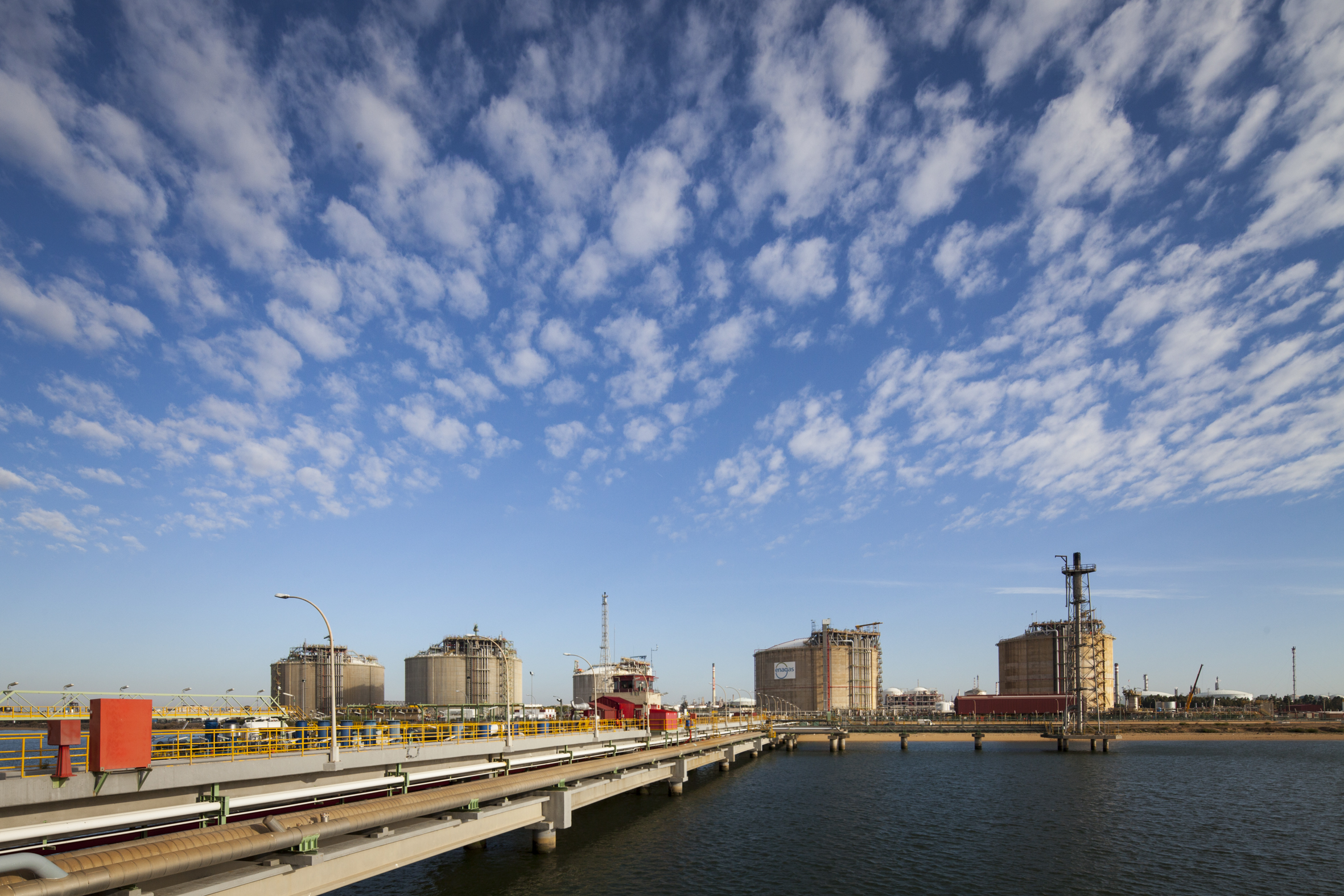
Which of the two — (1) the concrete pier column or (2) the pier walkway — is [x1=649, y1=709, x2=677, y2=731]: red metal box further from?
(1) the concrete pier column

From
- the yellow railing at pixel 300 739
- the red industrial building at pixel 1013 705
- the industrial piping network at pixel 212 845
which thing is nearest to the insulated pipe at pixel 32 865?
the industrial piping network at pixel 212 845

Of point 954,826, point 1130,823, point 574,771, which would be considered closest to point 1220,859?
point 1130,823

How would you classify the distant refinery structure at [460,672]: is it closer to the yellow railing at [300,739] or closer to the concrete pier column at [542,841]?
the yellow railing at [300,739]

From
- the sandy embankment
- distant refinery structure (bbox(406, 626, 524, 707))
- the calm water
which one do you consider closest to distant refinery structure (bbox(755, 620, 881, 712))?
the sandy embankment

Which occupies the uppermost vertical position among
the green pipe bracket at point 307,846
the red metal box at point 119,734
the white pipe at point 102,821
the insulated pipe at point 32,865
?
the red metal box at point 119,734

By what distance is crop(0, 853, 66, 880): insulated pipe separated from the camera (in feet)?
44.1

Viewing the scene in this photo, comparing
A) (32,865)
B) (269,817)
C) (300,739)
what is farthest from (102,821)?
(300,739)

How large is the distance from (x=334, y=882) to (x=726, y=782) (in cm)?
5380

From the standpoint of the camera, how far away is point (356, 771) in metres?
29.5

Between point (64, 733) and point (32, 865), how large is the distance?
603 cm

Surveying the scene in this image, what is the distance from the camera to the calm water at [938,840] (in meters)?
32.0

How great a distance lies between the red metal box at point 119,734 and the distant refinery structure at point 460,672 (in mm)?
102027

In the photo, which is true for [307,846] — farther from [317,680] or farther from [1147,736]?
[1147,736]

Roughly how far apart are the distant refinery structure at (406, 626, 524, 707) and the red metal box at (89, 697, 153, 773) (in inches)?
4017
